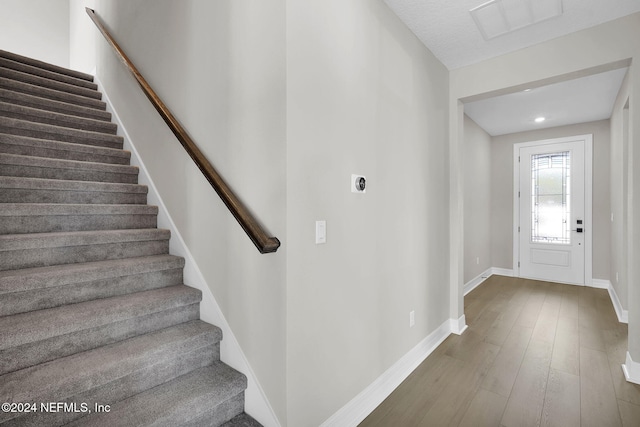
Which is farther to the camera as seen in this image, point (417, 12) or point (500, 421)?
point (417, 12)

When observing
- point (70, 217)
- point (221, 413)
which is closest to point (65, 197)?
point (70, 217)

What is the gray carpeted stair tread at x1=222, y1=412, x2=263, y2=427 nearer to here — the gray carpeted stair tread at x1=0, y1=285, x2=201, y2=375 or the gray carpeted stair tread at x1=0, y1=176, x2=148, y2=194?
the gray carpeted stair tread at x1=0, y1=285, x2=201, y2=375

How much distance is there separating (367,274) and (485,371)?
4.45 ft

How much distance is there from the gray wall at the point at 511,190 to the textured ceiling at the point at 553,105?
20 cm

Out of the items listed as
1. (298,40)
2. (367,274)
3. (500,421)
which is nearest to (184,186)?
(298,40)

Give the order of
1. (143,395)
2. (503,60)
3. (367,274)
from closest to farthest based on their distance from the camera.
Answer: (143,395)
(367,274)
(503,60)

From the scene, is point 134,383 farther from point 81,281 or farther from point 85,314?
point 81,281

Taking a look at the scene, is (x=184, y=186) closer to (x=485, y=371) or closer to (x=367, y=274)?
(x=367, y=274)

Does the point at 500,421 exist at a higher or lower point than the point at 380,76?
lower

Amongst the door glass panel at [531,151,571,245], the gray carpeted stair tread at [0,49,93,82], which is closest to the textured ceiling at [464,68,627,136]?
the door glass panel at [531,151,571,245]

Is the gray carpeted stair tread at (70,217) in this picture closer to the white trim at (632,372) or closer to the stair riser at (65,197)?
the stair riser at (65,197)

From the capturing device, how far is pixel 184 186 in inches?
84.0

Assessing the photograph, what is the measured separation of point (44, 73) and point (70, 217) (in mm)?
2389

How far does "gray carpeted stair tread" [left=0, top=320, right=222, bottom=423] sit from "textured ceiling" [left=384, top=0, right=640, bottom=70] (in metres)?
2.51
